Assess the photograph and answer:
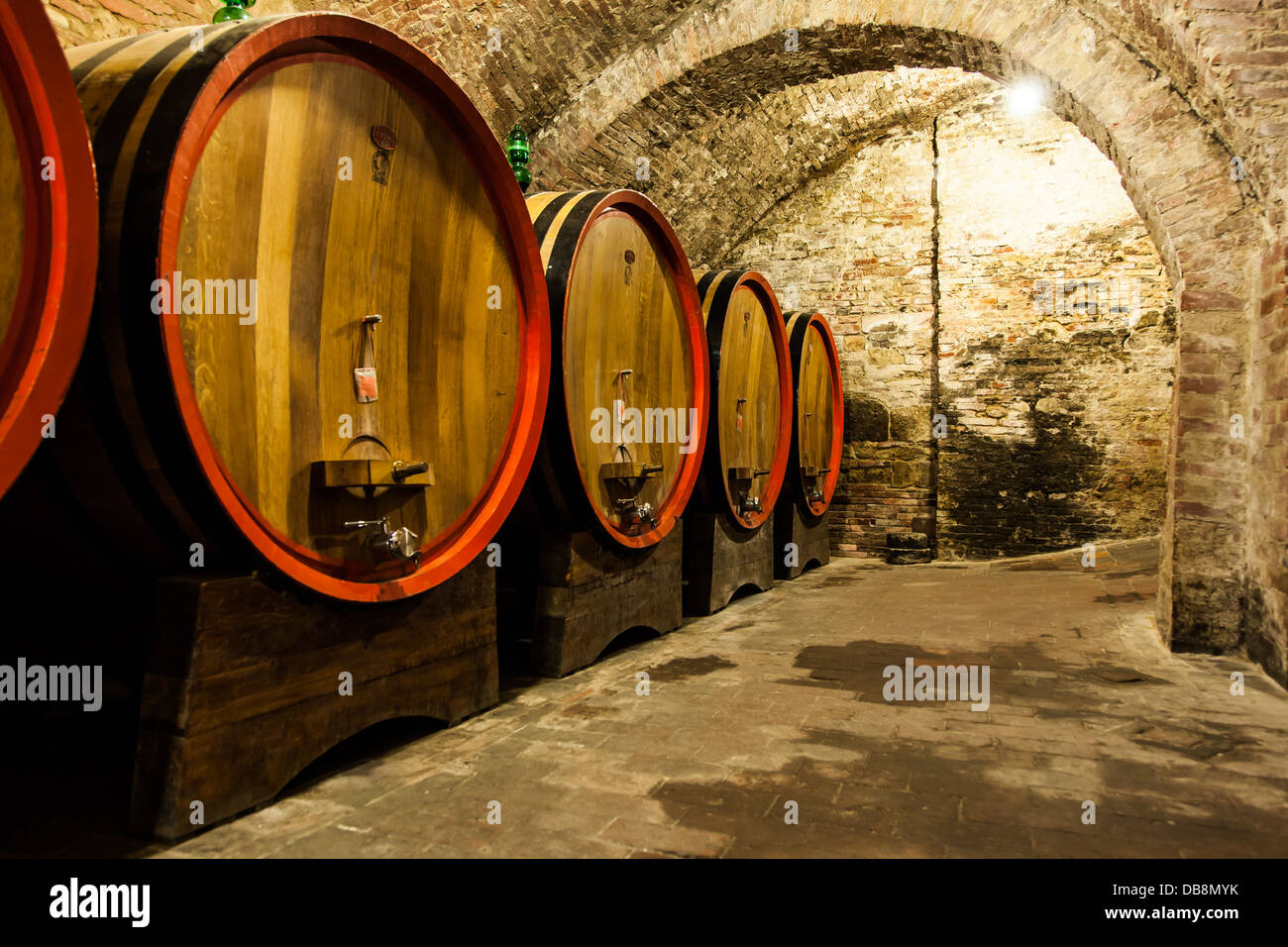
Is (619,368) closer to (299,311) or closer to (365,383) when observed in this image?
(365,383)

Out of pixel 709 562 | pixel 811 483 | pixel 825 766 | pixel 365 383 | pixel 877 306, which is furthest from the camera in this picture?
pixel 877 306

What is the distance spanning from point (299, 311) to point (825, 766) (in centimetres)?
174

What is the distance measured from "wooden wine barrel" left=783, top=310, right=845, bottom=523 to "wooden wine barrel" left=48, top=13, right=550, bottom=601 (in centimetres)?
339

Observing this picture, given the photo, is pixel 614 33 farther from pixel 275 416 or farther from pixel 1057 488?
pixel 1057 488

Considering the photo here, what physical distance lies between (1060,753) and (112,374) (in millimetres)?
2482

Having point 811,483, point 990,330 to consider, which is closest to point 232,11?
point 811,483

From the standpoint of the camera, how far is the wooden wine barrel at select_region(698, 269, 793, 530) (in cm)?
439

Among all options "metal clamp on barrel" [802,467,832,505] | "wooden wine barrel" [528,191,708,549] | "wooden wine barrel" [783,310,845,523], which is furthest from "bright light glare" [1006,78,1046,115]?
"wooden wine barrel" [528,191,708,549]

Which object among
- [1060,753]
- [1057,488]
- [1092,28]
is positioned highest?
[1092,28]

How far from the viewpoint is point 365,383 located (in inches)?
82.2

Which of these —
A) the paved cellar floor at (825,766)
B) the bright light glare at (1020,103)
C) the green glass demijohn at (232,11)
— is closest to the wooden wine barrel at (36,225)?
the green glass demijohn at (232,11)

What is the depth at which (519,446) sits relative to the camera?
8.67 ft

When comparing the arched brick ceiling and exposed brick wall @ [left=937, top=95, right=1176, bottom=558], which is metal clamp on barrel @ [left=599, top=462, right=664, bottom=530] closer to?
the arched brick ceiling
